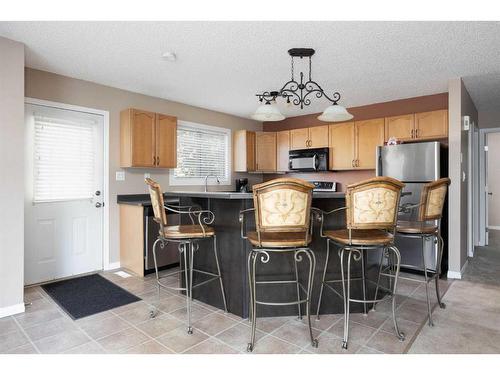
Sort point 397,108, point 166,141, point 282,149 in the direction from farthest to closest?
point 282,149 → point 397,108 → point 166,141

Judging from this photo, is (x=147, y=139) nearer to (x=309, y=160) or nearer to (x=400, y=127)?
(x=309, y=160)

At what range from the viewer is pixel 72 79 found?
11.9 feet

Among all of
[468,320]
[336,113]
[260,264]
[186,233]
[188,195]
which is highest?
[336,113]

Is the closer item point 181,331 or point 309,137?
point 181,331

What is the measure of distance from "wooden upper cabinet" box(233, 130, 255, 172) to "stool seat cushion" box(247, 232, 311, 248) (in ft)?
11.2

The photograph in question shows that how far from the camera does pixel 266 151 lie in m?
5.79

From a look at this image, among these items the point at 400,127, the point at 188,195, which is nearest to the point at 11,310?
the point at 188,195

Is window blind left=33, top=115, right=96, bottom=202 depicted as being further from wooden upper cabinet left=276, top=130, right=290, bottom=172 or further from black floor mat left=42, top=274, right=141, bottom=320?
wooden upper cabinet left=276, top=130, right=290, bottom=172

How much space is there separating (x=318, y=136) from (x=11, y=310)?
4.60 m

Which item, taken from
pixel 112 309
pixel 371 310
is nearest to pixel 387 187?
pixel 371 310

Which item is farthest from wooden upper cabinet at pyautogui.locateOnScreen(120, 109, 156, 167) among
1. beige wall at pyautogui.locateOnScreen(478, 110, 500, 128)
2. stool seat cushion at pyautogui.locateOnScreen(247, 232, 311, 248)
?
beige wall at pyautogui.locateOnScreen(478, 110, 500, 128)

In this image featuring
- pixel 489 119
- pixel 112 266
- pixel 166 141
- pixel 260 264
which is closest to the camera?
pixel 260 264

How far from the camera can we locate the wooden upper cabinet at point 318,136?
516 centimetres

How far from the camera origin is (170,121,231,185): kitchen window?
16.0 ft
